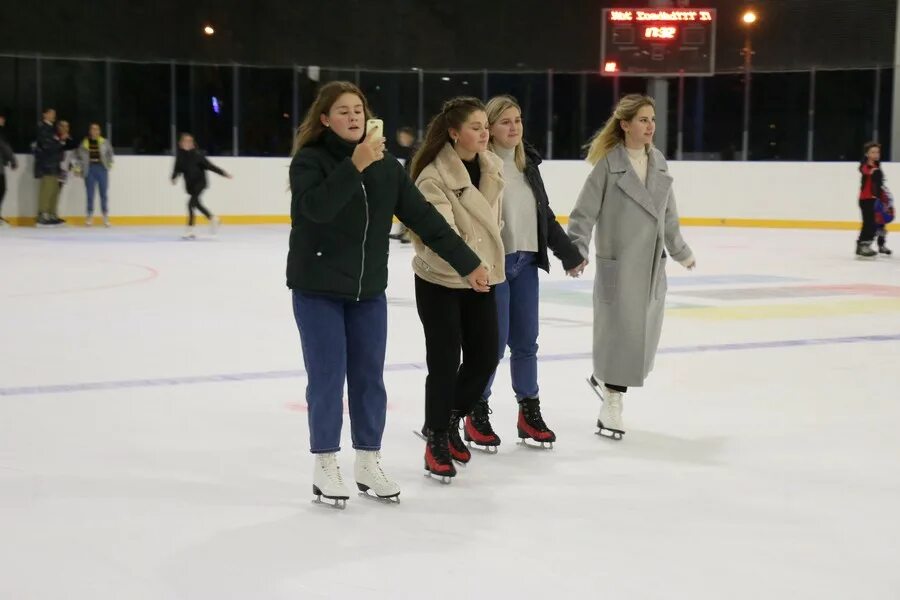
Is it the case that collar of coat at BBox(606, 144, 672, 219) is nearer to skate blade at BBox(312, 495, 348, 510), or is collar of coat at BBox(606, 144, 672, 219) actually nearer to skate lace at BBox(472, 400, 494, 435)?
skate lace at BBox(472, 400, 494, 435)

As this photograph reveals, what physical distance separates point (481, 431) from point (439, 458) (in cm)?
50

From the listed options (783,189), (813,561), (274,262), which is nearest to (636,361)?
(813,561)

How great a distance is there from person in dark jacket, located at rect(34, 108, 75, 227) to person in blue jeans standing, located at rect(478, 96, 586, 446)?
45.1ft

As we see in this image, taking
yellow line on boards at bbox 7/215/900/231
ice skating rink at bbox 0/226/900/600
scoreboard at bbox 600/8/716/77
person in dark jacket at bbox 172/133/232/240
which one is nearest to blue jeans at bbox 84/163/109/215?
yellow line on boards at bbox 7/215/900/231

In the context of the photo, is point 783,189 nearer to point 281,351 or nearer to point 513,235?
point 281,351

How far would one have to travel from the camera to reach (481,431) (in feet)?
14.9

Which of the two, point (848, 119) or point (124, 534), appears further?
point (848, 119)

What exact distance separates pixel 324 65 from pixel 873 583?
18.7 m

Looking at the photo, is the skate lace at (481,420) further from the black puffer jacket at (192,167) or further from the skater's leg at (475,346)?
the black puffer jacket at (192,167)

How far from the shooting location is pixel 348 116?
3.61 m

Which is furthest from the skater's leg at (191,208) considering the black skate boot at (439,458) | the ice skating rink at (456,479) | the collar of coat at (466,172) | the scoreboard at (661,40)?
the black skate boot at (439,458)

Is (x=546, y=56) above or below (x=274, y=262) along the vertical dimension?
above

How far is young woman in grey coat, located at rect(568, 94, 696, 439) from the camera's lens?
4820mm

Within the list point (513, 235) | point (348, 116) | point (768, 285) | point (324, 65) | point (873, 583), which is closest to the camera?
point (873, 583)
